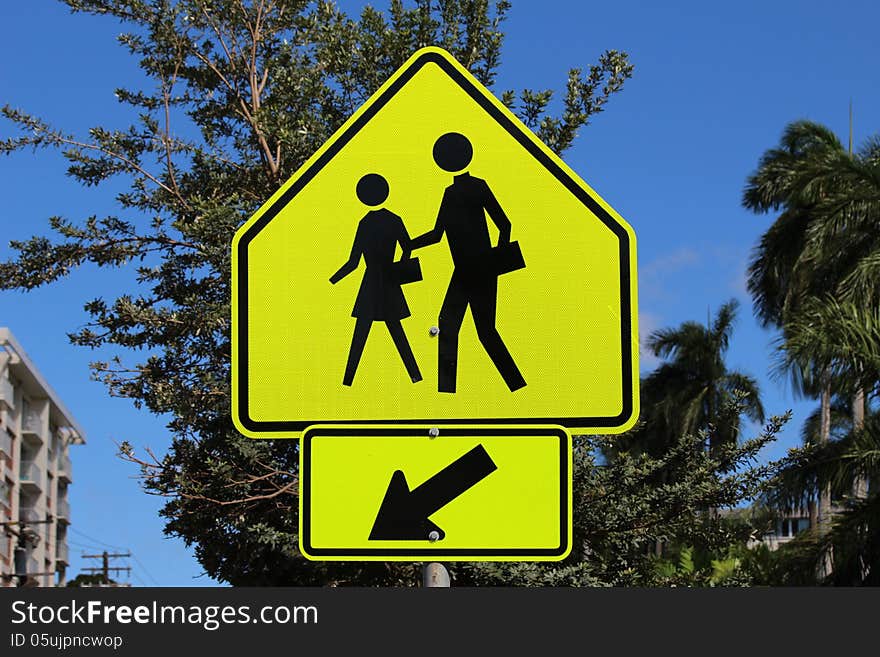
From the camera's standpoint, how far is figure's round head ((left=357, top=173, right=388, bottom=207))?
3.01m

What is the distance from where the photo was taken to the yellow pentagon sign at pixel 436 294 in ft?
9.47

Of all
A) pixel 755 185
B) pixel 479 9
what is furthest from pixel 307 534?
pixel 755 185

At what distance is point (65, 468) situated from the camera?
91562mm

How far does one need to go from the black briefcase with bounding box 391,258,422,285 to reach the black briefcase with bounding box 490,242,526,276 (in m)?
0.17

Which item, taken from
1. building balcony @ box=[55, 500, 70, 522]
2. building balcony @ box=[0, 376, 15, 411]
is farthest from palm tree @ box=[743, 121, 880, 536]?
building balcony @ box=[55, 500, 70, 522]

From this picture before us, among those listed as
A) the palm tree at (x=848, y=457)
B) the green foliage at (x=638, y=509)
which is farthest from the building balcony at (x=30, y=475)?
the green foliage at (x=638, y=509)

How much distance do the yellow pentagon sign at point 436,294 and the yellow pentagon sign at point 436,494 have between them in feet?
0.17

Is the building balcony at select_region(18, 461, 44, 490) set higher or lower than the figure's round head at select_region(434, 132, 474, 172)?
higher

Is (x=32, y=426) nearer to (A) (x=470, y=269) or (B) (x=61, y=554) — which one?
(B) (x=61, y=554)

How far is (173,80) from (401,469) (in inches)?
344

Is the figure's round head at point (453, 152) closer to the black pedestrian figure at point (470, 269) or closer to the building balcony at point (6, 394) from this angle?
the black pedestrian figure at point (470, 269)

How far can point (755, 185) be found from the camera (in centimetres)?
3672

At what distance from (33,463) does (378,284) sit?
81.3 meters

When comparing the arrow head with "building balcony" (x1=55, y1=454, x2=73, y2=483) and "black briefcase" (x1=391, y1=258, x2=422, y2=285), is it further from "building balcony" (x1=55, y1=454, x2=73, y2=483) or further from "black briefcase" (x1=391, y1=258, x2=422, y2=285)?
"building balcony" (x1=55, y1=454, x2=73, y2=483)
